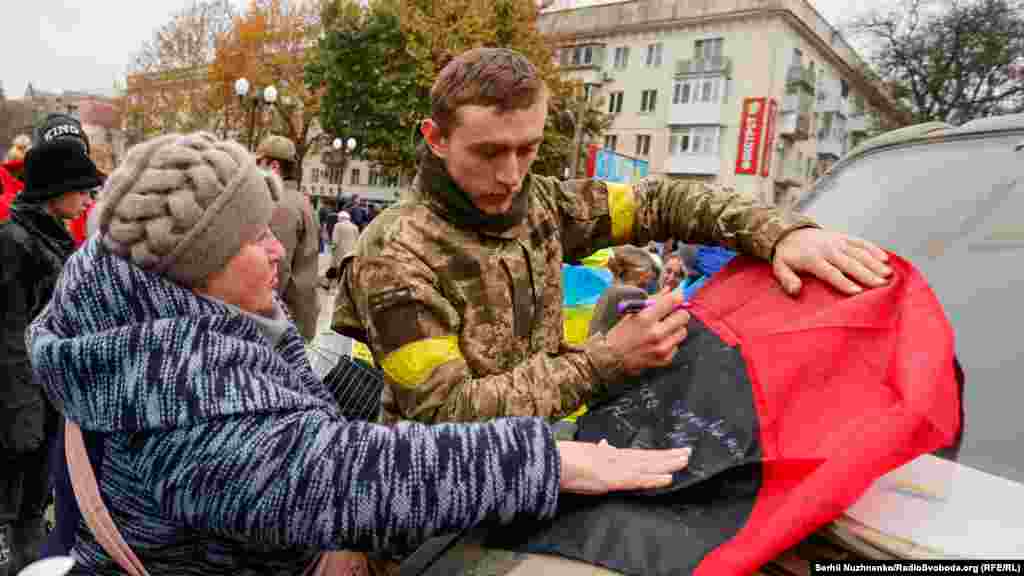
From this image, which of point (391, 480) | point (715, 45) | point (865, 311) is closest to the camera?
point (391, 480)

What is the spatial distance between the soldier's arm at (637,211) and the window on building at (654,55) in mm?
39798

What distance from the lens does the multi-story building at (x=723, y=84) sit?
34562mm

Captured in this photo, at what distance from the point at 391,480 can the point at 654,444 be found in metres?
0.49

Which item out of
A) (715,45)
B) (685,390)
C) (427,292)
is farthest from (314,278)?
(715,45)

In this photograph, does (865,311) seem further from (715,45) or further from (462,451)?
(715,45)

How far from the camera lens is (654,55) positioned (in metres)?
39.0

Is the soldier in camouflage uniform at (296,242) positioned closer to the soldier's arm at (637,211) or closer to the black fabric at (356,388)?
the black fabric at (356,388)

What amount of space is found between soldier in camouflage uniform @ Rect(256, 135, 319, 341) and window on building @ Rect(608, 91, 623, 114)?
123ft

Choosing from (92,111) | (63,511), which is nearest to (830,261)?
(63,511)

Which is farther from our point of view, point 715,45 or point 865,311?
point 715,45

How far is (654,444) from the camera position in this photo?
122 centimetres

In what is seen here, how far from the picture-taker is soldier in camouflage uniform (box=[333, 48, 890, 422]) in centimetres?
139

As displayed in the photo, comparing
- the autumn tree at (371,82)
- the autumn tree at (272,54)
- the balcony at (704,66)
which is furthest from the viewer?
the balcony at (704,66)

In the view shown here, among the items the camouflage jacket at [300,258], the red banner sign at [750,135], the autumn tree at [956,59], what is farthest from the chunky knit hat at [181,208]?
the red banner sign at [750,135]
